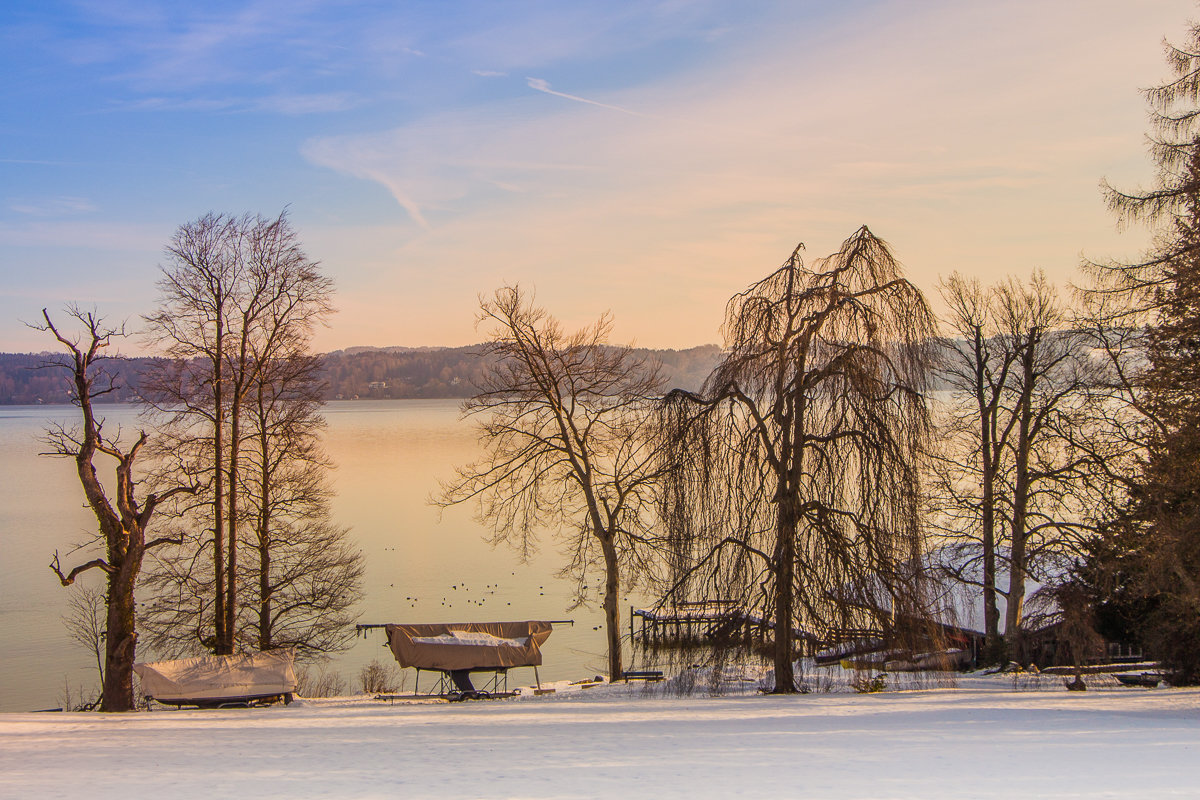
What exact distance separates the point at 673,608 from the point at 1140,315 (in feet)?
34.3

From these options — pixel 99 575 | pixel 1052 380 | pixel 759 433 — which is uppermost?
pixel 1052 380

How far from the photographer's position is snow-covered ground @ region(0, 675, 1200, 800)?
325 inches

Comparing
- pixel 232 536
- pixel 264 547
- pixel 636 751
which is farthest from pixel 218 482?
pixel 636 751

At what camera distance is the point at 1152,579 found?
15.1 metres

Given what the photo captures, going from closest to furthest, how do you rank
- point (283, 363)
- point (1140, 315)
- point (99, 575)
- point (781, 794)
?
point (781, 794), point (1140, 315), point (283, 363), point (99, 575)

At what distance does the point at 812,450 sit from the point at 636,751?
22.8 feet

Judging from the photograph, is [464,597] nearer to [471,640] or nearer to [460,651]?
[471,640]

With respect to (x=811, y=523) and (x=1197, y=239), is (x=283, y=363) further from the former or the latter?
(x=1197, y=239)

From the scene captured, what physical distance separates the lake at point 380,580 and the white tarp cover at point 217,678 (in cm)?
646

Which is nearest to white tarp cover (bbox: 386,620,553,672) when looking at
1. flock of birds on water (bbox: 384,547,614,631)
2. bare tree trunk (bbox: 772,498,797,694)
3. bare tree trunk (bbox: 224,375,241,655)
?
bare tree trunk (bbox: 224,375,241,655)

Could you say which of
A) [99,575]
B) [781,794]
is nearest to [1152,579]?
[781,794]

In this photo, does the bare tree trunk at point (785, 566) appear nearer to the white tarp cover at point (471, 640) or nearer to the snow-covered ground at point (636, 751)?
the snow-covered ground at point (636, 751)

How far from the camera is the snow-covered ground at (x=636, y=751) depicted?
8.26 metres

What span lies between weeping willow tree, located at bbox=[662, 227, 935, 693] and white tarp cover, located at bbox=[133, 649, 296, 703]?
26.6 feet
